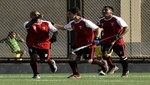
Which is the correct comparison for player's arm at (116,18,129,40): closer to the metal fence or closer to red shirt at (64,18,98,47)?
red shirt at (64,18,98,47)

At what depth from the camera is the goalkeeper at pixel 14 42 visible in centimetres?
2374

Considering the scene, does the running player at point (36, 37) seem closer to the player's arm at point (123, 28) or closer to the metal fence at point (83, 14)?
the player's arm at point (123, 28)

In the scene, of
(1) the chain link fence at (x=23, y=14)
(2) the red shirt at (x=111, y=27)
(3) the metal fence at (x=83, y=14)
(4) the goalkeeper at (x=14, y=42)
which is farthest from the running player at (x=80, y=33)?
(4) the goalkeeper at (x=14, y=42)

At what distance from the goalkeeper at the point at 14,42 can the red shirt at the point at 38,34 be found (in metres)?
5.41

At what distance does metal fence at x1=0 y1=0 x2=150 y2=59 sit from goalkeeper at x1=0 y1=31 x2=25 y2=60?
5.9 inches

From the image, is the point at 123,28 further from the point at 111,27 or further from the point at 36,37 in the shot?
the point at 36,37

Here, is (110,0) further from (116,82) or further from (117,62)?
(116,82)

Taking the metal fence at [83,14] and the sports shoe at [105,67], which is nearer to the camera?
the sports shoe at [105,67]

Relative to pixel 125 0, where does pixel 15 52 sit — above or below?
below

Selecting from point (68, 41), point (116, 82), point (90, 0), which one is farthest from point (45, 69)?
point (116, 82)

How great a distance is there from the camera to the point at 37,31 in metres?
17.8

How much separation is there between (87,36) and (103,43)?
3.64 feet

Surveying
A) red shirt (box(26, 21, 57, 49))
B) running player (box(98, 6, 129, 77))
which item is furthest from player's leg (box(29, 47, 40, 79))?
running player (box(98, 6, 129, 77))

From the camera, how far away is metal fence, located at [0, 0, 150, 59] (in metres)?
23.1
